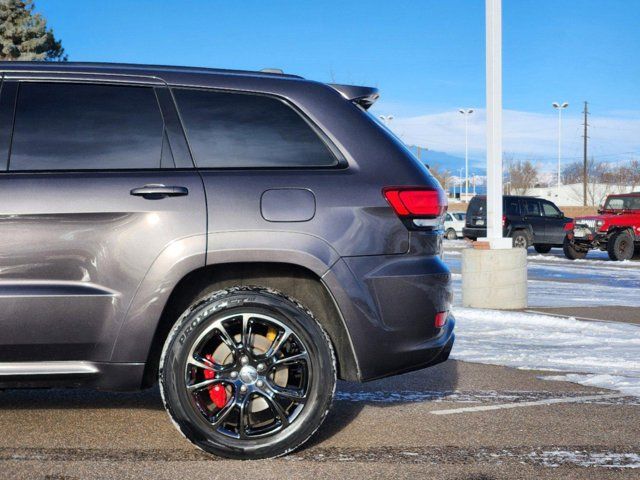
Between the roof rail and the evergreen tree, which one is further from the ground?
the evergreen tree

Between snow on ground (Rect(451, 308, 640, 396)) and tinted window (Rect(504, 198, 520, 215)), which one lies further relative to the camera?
tinted window (Rect(504, 198, 520, 215))

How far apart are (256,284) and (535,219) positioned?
24.6 m

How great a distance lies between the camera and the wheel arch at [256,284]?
404 cm

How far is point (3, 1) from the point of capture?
Result: 1620 inches

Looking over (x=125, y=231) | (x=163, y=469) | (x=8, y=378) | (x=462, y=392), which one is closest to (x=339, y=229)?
(x=125, y=231)

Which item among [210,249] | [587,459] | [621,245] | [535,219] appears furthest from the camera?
[535,219]

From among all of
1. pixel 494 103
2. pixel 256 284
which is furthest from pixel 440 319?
pixel 494 103

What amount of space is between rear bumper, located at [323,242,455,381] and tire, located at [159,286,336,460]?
17 centimetres

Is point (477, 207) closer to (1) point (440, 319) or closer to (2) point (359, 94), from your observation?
(2) point (359, 94)

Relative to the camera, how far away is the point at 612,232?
22484 mm

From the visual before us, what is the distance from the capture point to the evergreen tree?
4047cm

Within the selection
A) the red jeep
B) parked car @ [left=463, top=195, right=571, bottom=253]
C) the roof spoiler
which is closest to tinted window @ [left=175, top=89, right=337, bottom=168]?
the roof spoiler

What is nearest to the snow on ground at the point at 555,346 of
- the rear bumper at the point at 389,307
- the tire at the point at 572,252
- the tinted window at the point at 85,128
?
the rear bumper at the point at 389,307

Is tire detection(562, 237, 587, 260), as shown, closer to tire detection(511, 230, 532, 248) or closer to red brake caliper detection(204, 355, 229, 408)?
tire detection(511, 230, 532, 248)
